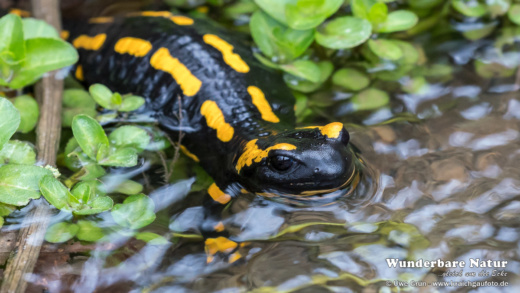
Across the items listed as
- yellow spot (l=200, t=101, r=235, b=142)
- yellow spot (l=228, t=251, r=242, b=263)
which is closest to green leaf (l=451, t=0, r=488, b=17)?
yellow spot (l=200, t=101, r=235, b=142)

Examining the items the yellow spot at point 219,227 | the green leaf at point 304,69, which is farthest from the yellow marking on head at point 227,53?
the yellow spot at point 219,227

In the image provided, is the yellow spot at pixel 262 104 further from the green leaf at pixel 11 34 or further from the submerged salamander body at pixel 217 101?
the green leaf at pixel 11 34

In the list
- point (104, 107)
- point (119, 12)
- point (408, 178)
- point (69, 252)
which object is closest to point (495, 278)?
point (408, 178)

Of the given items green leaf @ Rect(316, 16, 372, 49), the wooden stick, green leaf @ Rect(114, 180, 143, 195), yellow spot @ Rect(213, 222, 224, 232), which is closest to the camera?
the wooden stick

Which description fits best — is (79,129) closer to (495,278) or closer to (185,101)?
(185,101)

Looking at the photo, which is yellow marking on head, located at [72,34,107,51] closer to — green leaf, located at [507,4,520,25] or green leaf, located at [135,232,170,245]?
green leaf, located at [135,232,170,245]
